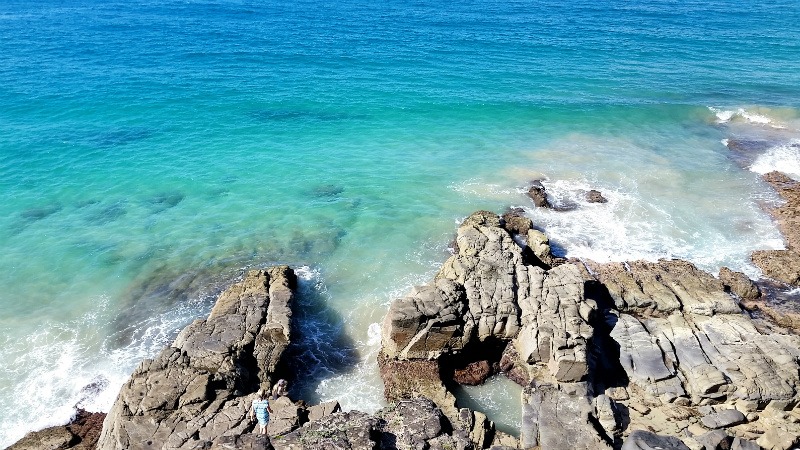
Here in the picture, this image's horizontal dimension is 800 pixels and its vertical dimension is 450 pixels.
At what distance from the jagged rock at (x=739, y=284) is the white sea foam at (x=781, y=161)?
1835cm

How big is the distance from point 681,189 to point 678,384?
2315 cm

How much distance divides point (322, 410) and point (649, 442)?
39.5 ft

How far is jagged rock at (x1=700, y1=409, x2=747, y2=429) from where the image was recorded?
20844 millimetres

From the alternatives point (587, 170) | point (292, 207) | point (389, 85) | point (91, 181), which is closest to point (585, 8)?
point (389, 85)

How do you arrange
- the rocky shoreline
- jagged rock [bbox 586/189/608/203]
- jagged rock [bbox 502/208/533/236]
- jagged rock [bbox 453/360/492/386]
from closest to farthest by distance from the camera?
1. the rocky shoreline
2. jagged rock [bbox 453/360/492/386]
3. jagged rock [bbox 502/208/533/236]
4. jagged rock [bbox 586/189/608/203]

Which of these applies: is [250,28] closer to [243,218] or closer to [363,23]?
[363,23]

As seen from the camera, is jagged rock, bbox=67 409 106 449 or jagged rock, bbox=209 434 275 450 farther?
jagged rock, bbox=67 409 106 449

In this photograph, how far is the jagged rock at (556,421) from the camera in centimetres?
1952

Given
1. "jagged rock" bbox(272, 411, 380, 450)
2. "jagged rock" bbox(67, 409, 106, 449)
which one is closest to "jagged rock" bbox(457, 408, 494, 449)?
"jagged rock" bbox(272, 411, 380, 450)

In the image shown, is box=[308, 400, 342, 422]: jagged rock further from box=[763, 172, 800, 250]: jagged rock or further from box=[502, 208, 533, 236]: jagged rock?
box=[763, 172, 800, 250]: jagged rock

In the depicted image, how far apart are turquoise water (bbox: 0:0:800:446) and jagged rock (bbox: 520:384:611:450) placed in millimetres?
2091

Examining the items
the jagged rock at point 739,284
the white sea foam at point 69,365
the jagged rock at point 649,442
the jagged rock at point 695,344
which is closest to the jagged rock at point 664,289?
the jagged rock at point 695,344

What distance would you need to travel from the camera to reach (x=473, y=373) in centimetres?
2420

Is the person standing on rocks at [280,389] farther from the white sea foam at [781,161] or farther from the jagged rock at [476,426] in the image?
the white sea foam at [781,161]
